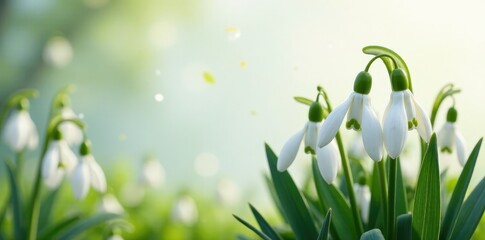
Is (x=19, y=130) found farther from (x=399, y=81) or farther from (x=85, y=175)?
(x=399, y=81)

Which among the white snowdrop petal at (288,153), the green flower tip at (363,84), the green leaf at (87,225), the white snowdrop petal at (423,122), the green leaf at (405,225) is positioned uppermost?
the green flower tip at (363,84)

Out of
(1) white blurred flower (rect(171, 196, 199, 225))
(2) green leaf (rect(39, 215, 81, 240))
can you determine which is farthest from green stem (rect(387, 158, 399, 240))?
(1) white blurred flower (rect(171, 196, 199, 225))

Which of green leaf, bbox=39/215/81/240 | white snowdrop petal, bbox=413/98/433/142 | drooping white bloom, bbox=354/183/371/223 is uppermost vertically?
white snowdrop petal, bbox=413/98/433/142

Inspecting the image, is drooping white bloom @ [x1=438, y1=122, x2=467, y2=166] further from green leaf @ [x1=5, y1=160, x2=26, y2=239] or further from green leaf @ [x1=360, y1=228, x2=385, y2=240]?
green leaf @ [x1=5, y1=160, x2=26, y2=239]

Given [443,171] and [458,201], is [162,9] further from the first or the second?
[458,201]

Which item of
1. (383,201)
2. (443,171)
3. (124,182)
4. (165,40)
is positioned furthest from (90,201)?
(383,201)

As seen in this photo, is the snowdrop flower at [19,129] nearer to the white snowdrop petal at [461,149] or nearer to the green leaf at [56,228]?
the green leaf at [56,228]

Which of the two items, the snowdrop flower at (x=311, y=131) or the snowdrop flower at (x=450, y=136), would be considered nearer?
the snowdrop flower at (x=311, y=131)

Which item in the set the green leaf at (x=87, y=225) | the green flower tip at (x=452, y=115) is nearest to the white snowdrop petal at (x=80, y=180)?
the green leaf at (x=87, y=225)
